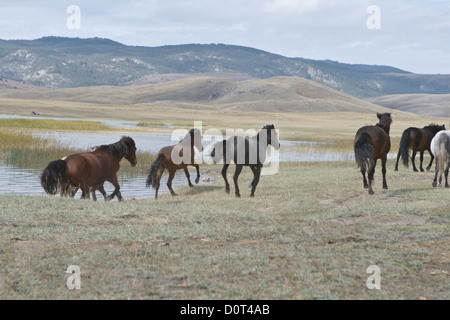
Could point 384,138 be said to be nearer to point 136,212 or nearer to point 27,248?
point 136,212

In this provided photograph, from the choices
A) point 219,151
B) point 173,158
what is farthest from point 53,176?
point 173,158

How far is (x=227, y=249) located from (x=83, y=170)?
21.7 ft

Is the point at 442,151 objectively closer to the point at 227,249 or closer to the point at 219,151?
the point at 219,151

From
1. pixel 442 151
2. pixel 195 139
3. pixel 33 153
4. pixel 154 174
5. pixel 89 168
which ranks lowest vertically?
pixel 33 153

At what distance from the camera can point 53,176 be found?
13.2 meters

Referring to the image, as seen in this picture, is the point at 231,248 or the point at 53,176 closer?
the point at 231,248

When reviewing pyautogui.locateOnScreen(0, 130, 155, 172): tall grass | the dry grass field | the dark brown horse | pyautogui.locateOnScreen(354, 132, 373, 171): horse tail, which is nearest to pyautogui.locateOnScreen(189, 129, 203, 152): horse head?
the dry grass field

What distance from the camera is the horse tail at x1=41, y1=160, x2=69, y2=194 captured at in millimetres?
13086

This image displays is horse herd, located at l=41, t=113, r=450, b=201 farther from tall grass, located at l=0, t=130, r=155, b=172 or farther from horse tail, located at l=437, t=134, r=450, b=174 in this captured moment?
tall grass, located at l=0, t=130, r=155, b=172

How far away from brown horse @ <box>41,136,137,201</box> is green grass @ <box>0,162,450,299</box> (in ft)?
2.09

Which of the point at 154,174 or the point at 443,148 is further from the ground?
the point at 443,148

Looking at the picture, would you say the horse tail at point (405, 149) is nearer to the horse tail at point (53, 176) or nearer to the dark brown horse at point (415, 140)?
the dark brown horse at point (415, 140)

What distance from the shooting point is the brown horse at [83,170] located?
43.3 ft
